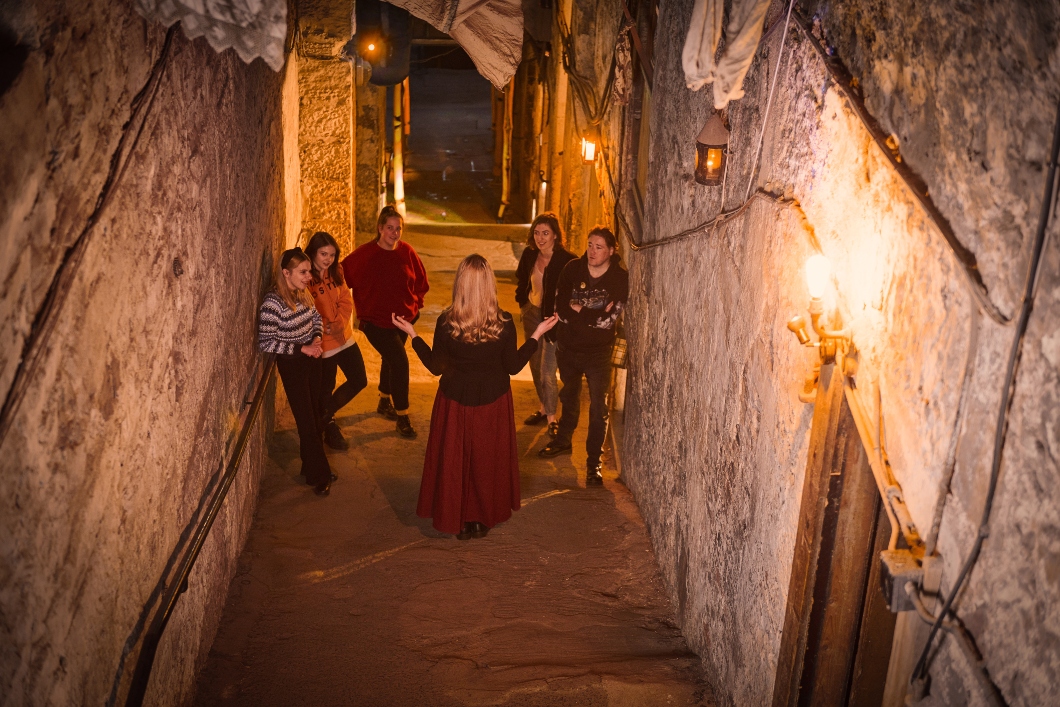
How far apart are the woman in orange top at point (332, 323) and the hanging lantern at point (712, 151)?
2.49 m

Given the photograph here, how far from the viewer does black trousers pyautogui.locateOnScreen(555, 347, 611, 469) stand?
6012 millimetres

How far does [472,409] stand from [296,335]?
3.91ft

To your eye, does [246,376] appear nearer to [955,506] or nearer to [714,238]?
[714,238]

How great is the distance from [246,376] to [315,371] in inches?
25.2

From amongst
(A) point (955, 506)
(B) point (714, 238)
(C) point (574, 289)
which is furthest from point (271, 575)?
(A) point (955, 506)

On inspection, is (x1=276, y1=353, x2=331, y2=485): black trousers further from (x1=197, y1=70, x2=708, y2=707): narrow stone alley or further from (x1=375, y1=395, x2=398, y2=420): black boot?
(x1=375, y1=395, x2=398, y2=420): black boot

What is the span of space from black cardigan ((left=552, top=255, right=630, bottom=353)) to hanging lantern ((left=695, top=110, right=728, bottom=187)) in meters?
1.62

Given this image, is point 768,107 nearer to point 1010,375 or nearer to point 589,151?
point 1010,375

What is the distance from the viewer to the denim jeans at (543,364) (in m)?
6.61

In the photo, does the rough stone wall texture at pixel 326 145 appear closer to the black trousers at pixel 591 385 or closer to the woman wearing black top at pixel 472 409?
the black trousers at pixel 591 385

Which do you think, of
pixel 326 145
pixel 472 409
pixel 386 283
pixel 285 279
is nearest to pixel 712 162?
pixel 472 409

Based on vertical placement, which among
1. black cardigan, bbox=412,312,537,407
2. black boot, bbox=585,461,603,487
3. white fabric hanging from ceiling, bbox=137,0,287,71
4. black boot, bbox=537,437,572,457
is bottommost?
black boot, bbox=585,461,603,487

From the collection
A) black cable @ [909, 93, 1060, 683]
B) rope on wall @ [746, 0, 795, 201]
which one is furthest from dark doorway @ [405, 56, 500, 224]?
black cable @ [909, 93, 1060, 683]

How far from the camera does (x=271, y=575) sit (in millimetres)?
4883
